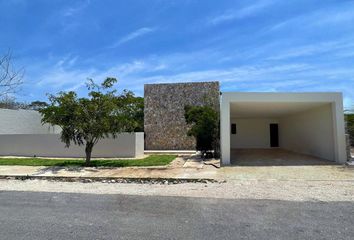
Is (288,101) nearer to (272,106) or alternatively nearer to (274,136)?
(272,106)

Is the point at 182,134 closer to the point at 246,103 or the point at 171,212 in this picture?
the point at 246,103

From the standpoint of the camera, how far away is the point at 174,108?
77.4ft

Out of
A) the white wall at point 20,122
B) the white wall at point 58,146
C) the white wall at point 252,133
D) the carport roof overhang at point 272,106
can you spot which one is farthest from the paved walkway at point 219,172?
the white wall at point 20,122

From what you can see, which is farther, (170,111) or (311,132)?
(170,111)

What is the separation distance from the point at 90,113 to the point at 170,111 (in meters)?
11.4

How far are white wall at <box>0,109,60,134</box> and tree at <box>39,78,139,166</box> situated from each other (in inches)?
483

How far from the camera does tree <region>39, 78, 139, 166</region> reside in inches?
484

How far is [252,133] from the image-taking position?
2350 cm

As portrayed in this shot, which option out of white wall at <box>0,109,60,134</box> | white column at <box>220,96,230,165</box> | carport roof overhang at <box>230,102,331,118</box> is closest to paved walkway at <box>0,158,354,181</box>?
white column at <box>220,96,230,165</box>

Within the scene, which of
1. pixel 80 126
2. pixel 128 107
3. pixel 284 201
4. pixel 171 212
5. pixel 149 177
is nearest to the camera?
pixel 171 212

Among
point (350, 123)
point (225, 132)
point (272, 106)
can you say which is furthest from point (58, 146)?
point (350, 123)

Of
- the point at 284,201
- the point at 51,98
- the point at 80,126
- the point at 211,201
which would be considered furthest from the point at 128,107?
the point at 284,201

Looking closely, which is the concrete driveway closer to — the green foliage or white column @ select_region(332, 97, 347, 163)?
white column @ select_region(332, 97, 347, 163)

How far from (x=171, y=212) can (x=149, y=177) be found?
14.0 ft
